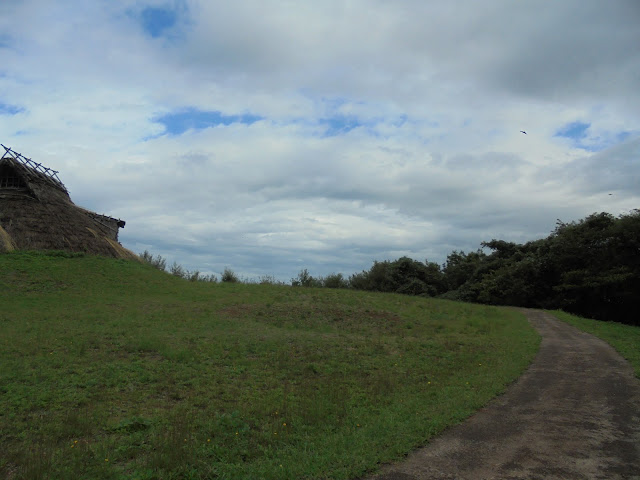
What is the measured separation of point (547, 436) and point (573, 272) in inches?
1175

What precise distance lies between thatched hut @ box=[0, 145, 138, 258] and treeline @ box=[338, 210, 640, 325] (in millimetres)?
29553

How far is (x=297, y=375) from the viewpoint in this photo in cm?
1067

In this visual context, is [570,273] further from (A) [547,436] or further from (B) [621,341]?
(A) [547,436]

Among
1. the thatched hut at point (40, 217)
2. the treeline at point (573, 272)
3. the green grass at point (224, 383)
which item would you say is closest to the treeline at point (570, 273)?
the treeline at point (573, 272)

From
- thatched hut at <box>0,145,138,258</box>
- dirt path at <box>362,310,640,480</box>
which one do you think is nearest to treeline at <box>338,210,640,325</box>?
dirt path at <box>362,310,640,480</box>

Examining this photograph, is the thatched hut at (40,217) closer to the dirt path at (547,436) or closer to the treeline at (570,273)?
the treeline at (570,273)

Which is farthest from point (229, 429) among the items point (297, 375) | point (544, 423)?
point (544, 423)

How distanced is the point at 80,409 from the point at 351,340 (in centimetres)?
934

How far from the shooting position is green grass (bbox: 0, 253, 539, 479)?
5.88m

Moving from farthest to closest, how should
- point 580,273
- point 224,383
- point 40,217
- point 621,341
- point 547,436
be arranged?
point 580,273 < point 40,217 < point 621,341 < point 224,383 < point 547,436

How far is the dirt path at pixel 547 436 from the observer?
5332 mm

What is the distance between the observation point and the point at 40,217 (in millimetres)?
28156

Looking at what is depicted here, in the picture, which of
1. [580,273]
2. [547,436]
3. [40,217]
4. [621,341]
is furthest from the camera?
[580,273]

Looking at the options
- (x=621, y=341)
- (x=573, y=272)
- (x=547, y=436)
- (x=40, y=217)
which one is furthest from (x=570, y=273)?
(x=40, y=217)
